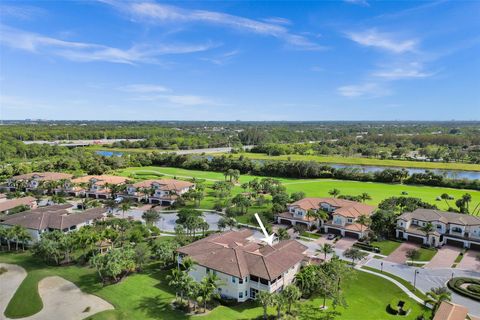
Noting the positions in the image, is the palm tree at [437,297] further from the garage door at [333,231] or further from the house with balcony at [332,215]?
the garage door at [333,231]

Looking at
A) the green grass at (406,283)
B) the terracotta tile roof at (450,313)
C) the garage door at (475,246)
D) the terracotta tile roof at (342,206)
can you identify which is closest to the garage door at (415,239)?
the garage door at (475,246)

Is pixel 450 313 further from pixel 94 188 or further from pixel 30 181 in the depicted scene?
pixel 30 181

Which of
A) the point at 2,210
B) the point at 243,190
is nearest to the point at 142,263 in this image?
the point at 2,210

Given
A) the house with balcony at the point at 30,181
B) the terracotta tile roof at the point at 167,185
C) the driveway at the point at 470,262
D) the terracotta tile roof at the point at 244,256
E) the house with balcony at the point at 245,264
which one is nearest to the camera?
the house with balcony at the point at 245,264

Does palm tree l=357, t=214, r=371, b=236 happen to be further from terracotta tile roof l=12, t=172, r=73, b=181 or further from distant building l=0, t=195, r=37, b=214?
terracotta tile roof l=12, t=172, r=73, b=181

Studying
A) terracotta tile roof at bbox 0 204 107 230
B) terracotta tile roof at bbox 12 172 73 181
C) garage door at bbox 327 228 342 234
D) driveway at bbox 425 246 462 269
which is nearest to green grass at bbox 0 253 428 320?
terracotta tile roof at bbox 0 204 107 230

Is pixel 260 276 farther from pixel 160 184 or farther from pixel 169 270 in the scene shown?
pixel 160 184
